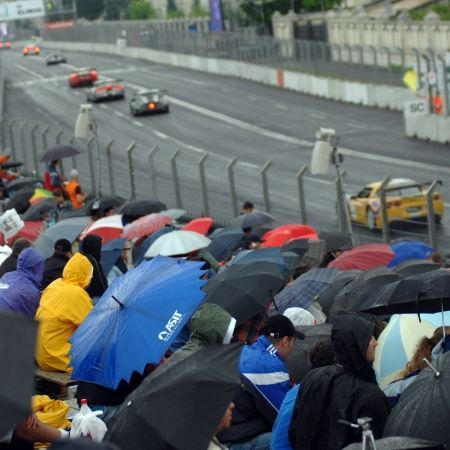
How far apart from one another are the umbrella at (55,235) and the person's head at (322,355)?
28.3 feet

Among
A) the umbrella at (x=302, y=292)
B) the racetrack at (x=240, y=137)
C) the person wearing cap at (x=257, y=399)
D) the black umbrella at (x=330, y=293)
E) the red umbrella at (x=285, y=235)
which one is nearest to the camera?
the person wearing cap at (x=257, y=399)

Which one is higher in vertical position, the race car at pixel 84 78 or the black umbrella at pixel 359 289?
the black umbrella at pixel 359 289

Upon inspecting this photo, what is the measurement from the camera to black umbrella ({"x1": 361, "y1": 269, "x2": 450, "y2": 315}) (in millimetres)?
9023

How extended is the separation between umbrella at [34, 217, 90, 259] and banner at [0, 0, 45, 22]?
2830 inches

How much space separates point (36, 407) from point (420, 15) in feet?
207

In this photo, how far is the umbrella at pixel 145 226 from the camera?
57.2ft

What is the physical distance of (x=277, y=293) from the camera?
38.4 ft

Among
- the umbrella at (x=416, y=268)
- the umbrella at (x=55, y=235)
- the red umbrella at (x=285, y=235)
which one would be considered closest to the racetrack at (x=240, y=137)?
the red umbrella at (x=285, y=235)

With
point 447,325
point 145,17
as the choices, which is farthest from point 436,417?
point 145,17

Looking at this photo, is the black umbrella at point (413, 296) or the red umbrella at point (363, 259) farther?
the red umbrella at point (363, 259)

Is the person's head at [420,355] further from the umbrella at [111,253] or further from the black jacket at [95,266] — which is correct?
the umbrella at [111,253]

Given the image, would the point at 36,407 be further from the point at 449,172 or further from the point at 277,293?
the point at 449,172

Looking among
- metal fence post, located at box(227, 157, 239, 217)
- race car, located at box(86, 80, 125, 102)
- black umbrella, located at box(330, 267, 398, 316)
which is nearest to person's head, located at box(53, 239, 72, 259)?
black umbrella, located at box(330, 267, 398, 316)

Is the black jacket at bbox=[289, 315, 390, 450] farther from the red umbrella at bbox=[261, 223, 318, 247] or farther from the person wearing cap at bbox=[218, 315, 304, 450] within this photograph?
the red umbrella at bbox=[261, 223, 318, 247]
